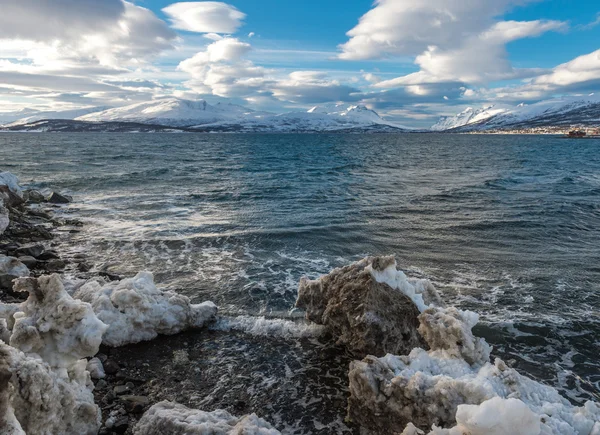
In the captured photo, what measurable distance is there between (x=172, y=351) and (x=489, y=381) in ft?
25.8

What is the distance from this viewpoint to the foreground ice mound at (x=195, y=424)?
679 cm

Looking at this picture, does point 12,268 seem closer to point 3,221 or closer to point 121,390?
point 3,221

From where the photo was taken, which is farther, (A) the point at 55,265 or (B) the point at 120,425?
(A) the point at 55,265

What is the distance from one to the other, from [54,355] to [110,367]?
307 centimetres

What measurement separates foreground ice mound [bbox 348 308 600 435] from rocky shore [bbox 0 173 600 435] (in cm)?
2

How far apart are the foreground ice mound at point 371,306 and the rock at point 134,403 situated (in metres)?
5.02

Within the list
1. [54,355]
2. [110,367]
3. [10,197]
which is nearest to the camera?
[54,355]

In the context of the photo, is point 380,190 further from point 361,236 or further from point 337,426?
point 337,426

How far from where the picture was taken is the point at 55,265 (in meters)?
17.7

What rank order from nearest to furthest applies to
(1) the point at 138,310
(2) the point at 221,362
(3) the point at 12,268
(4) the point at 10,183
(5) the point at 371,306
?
(5) the point at 371,306
(2) the point at 221,362
(1) the point at 138,310
(3) the point at 12,268
(4) the point at 10,183

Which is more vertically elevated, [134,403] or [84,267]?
[84,267]

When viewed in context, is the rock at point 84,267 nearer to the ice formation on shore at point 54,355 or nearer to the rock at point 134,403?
the rock at point 134,403

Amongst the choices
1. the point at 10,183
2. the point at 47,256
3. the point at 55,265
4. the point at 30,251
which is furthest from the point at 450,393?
the point at 10,183

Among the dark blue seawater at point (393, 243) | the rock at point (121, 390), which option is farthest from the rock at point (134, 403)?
the dark blue seawater at point (393, 243)
